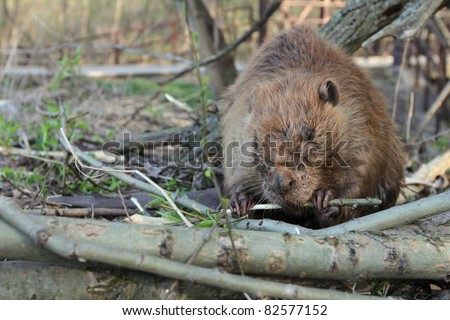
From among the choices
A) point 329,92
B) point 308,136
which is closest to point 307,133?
point 308,136

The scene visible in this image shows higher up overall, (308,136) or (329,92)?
(329,92)

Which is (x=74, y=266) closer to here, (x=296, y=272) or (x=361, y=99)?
(x=296, y=272)

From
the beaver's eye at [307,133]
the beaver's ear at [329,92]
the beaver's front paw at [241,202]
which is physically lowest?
the beaver's front paw at [241,202]

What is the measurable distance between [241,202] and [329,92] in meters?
0.78

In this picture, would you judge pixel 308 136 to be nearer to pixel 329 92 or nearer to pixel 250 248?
pixel 329 92

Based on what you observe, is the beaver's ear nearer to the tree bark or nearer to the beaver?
the beaver

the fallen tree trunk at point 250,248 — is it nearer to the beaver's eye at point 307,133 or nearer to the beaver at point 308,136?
the beaver at point 308,136

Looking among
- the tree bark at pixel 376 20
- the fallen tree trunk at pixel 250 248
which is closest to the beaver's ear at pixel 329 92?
the tree bark at pixel 376 20

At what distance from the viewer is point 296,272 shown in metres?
2.35

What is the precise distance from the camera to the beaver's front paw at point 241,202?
3.33 metres

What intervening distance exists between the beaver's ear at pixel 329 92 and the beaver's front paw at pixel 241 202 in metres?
0.69

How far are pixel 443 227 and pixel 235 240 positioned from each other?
1084 mm

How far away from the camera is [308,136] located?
3.14 m

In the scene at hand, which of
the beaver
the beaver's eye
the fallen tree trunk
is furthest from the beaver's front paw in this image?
the fallen tree trunk
